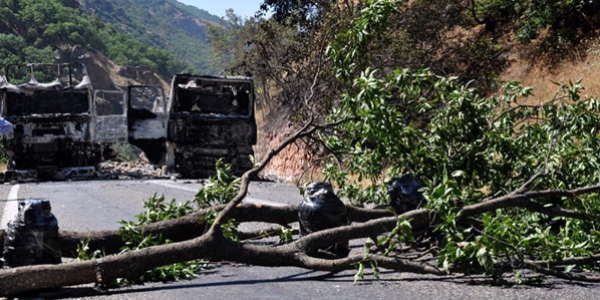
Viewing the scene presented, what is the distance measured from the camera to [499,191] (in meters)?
5.96

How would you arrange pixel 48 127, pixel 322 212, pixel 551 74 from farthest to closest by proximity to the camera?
pixel 551 74
pixel 48 127
pixel 322 212

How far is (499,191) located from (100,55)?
139m

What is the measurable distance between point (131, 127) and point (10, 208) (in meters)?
9.80

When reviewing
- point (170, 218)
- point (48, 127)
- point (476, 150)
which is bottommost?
point (170, 218)

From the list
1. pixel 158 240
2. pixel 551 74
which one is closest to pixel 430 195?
pixel 158 240

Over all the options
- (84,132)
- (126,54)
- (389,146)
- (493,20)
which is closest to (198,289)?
(389,146)

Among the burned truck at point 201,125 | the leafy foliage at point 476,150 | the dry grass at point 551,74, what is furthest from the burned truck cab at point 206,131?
the leafy foliage at point 476,150

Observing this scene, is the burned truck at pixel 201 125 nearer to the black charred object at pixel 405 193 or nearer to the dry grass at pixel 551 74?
the dry grass at pixel 551 74

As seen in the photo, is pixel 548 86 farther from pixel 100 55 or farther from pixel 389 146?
pixel 100 55

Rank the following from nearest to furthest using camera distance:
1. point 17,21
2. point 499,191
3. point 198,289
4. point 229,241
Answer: point 198,289
point 229,241
point 499,191
point 17,21

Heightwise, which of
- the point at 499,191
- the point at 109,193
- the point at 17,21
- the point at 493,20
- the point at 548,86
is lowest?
the point at 109,193

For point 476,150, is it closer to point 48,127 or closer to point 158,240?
point 158,240

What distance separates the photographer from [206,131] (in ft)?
66.1

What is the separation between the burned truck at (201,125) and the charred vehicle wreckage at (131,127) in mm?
25
